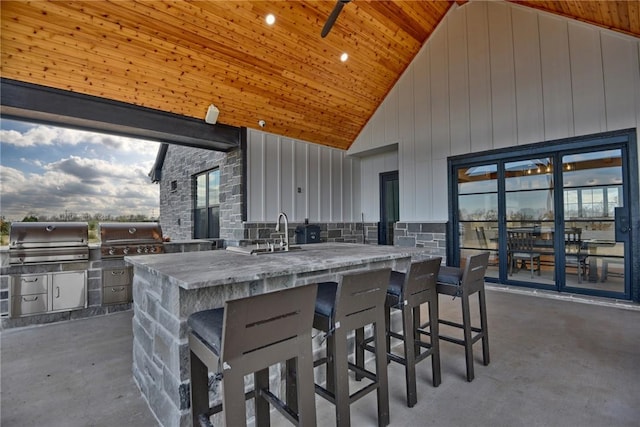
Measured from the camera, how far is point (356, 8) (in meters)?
4.36

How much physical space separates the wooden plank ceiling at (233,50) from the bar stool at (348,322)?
3.63m

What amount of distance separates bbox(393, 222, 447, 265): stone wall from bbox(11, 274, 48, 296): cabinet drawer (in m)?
5.57

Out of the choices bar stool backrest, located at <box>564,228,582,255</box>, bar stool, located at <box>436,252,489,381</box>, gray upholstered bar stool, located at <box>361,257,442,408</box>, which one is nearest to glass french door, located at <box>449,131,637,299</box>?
bar stool backrest, located at <box>564,228,582,255</box>

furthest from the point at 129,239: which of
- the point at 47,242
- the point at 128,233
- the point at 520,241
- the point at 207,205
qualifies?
the point at 520,241

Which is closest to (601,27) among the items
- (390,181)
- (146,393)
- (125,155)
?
(390,181)

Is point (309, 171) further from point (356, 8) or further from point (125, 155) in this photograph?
point (125, 155)

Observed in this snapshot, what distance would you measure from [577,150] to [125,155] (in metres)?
8.84

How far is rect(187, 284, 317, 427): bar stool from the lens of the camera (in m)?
1.13

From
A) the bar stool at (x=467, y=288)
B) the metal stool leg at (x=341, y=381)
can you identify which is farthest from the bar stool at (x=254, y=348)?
the bar stool at (x=467, y=288)

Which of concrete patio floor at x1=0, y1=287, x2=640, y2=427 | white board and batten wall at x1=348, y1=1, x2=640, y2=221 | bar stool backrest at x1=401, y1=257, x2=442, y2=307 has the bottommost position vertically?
Result: concrete patio floor at x1=0, y1=287, x2=640, y2=427

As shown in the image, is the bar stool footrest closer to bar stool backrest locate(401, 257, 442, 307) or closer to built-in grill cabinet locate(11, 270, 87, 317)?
bar stool backrest locate(401, 257, 442, 307)

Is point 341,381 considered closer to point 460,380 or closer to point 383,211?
point 460,380

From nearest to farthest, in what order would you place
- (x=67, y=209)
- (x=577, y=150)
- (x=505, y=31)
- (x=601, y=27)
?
(x=601, y=27) < (x=577, y=150) < (x=505, y=31) < (x=67, y=209)

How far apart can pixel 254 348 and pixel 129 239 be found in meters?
3.99
